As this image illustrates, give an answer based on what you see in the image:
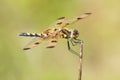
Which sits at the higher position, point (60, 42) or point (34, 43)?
point (34, 43)

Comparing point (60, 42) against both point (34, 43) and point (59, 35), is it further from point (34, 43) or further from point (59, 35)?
point (59, 35)

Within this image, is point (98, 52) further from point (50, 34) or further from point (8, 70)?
point (50, 34)

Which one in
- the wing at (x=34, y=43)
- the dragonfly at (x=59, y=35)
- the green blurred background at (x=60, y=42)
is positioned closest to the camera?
the dragonfly at (x=59, y=35)

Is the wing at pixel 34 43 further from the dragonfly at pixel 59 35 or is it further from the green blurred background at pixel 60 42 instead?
the green blurred background at pixel 60 42

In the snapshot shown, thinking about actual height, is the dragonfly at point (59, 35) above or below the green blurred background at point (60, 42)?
above

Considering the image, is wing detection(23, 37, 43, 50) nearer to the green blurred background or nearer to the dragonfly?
the dragonfly

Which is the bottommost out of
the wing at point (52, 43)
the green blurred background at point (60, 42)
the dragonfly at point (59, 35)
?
the green blurred background at point (60, 42)

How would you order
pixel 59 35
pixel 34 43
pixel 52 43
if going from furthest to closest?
1. pixel 34 43
2. pixel 52 43
3. pixel 59 35

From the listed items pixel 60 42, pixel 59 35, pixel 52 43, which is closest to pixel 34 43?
pixel 52 43

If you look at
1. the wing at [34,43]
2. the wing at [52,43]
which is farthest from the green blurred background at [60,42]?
the wing at [52,43]
